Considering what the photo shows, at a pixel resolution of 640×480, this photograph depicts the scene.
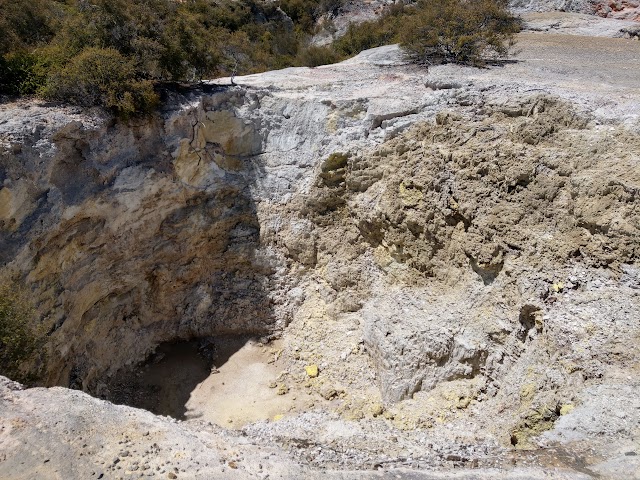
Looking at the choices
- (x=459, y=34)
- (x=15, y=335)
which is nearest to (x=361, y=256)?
(x=15, y=335)

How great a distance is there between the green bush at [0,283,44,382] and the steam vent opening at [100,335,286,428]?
305cm

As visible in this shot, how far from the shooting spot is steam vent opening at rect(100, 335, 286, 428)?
11.4 m

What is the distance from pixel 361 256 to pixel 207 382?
537cm

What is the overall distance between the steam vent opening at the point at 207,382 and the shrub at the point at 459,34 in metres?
10.6

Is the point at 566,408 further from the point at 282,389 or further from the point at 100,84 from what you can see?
the point at 100,84

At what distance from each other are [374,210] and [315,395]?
191 inches

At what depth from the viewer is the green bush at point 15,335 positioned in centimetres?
825

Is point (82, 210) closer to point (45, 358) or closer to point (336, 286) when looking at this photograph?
point (45, 358)

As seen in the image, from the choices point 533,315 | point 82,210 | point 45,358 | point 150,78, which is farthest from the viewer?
point 150,78

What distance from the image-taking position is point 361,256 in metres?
12.3

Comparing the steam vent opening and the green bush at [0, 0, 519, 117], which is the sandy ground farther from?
the green bush at [0, 0, 519, 117]

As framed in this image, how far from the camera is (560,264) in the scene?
8602mm

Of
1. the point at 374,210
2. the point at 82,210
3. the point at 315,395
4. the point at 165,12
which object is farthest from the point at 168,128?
the point at 315,395

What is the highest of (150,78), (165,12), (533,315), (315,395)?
(165,12)
